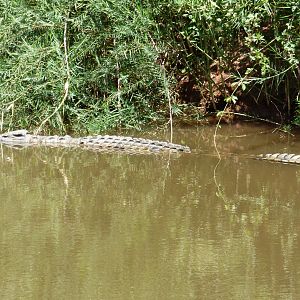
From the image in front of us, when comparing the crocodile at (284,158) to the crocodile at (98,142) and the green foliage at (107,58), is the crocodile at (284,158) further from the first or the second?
the green foliage at (107,58)

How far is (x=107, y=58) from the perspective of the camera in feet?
26.2

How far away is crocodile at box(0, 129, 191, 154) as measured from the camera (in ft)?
23.1

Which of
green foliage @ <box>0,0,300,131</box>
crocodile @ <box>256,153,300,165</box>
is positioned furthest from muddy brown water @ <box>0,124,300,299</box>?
green foliage @ <box>0,0,300,131</box>

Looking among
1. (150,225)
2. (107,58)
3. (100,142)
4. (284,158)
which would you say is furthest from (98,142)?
(150,225)

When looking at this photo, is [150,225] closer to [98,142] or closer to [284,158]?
[284,158]

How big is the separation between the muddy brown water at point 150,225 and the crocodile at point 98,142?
0.15 metres

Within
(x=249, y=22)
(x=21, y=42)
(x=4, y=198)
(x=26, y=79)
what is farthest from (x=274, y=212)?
(x=21, y=42)

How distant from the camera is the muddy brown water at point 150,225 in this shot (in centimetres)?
371

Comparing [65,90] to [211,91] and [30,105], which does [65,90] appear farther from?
[211,91]

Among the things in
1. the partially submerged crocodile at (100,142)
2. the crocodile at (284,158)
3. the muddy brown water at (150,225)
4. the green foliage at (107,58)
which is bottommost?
Result: the muddy brown water at (150,225)

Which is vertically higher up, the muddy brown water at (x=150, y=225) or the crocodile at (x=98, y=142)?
the crocodile at (x=98, y=142)

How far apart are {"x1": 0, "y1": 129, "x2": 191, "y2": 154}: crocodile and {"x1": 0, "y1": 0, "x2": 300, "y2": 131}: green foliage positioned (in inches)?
10.5

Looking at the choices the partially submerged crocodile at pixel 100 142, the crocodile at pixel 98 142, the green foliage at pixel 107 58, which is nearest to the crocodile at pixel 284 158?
the partially submerged crocodile at pixel 100 142

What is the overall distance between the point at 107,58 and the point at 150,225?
366cm
